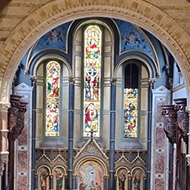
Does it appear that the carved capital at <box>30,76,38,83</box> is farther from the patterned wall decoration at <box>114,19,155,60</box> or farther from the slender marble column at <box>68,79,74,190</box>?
the patterned wall decoration at <box>114,19,155,60</box>

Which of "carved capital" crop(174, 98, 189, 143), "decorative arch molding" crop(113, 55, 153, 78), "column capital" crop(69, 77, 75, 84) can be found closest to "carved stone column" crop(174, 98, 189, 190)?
"carved capital" crop(174, 98, 189, 143)

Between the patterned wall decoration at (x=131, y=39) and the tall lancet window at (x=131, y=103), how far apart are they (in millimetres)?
910

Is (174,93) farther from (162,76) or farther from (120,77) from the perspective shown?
(120,77)

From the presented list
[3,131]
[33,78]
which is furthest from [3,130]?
[33,78]

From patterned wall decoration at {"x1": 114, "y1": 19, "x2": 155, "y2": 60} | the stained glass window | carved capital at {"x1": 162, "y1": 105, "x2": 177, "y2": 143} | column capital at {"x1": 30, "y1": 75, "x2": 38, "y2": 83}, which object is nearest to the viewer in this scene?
carved capital at {"x1": 162, "y1": 105, "x2": 177, "y2": 143}

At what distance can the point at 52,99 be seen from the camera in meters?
16.4

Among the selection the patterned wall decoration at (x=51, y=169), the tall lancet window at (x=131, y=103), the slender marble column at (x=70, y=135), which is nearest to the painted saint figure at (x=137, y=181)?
the tall lancet window at (x=131, y=103)

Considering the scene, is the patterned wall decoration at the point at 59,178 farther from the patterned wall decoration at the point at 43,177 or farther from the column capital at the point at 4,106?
the column capital at the point at 4,106

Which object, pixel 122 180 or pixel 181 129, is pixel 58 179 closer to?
pixel 122 180

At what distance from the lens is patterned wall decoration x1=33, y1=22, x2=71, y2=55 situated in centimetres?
1573

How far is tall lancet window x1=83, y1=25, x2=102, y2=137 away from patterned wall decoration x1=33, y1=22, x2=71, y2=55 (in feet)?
3.33

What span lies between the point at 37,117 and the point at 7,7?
8.36 meters

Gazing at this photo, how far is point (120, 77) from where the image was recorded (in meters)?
16.2

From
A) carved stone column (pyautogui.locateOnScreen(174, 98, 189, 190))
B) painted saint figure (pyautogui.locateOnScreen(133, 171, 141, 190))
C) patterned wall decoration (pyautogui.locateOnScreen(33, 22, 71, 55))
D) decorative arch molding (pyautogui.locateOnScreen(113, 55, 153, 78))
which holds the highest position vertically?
patterned wall decoration (pyautogui.locateOnScreen(33, 22, 71, 55))
